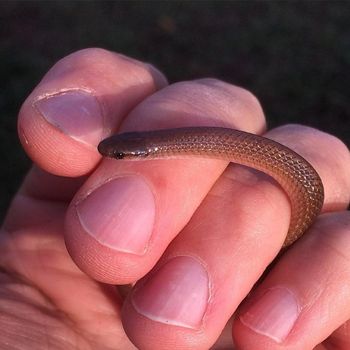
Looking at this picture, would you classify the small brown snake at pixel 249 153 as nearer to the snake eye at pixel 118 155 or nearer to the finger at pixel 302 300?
the snake eye at pixel 118 155

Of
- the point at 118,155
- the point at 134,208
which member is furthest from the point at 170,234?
the point at 118,155

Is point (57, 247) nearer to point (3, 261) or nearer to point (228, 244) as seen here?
point (3, 261)

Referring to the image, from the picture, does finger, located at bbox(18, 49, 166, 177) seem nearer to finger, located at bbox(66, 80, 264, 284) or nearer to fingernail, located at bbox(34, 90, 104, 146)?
fingernail, located at bbox(34, 90, 104, 146)

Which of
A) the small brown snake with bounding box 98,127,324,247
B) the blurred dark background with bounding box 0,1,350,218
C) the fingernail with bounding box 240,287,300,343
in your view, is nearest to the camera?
the fingernail with bounding box 240,287,300,343

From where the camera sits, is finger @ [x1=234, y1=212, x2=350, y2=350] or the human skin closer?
the human skin

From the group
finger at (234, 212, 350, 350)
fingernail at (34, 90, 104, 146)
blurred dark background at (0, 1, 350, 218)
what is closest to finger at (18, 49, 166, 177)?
fingernail at (34, 90, 104, 146)

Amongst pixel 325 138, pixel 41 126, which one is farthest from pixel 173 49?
pixel 41 126
